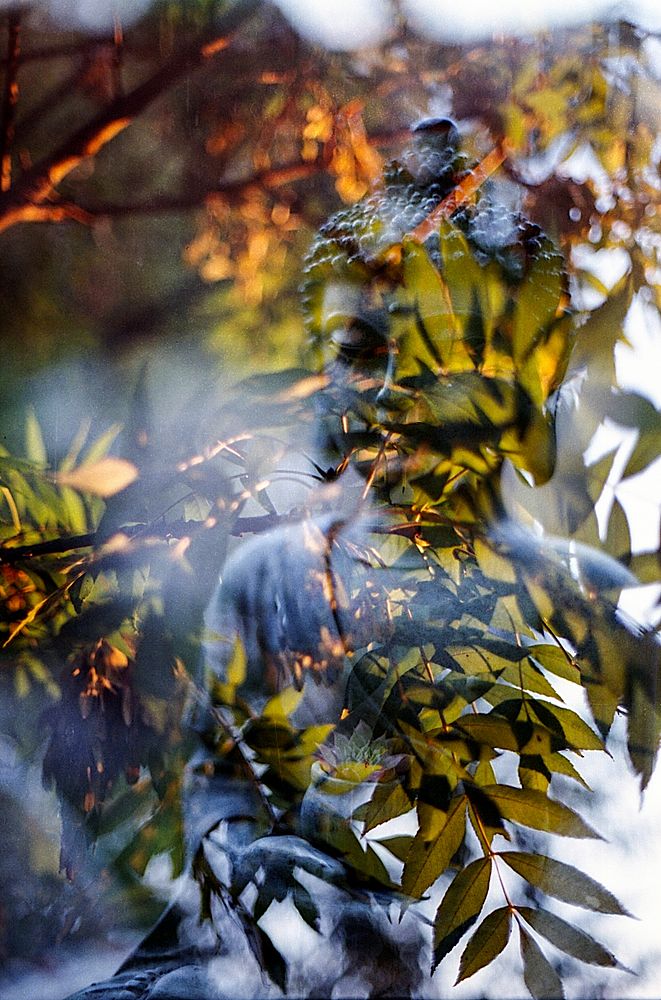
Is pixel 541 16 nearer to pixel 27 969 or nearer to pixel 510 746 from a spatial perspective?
pixel 510 746

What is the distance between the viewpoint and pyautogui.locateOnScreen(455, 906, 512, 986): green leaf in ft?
0.85

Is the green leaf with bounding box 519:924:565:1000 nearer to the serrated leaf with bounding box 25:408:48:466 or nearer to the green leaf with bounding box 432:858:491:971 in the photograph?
the green leaf with bounding box 432:858:491:971

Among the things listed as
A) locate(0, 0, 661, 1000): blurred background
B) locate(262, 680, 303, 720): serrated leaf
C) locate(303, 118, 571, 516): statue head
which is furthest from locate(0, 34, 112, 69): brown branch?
locate(262, 680, 303, 720): serrated leaf

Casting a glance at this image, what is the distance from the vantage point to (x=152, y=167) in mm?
294

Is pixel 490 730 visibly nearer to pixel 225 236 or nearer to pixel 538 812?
pixel 538 812

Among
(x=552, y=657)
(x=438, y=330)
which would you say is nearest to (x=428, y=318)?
(x=438, y=330)

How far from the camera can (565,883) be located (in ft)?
0.85

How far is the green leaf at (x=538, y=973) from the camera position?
0.85 ft

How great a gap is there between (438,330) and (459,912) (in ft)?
0.63

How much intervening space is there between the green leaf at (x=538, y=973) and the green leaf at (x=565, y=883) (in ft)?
0.05

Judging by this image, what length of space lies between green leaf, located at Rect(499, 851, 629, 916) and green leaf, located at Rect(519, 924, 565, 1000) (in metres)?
0.02

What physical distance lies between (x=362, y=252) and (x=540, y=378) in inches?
3.0

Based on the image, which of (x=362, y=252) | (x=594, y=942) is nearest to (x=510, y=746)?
(x=594, y=942)

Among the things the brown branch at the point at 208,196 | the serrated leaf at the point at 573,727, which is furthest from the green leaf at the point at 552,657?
the brown branch at the point at 208,196
